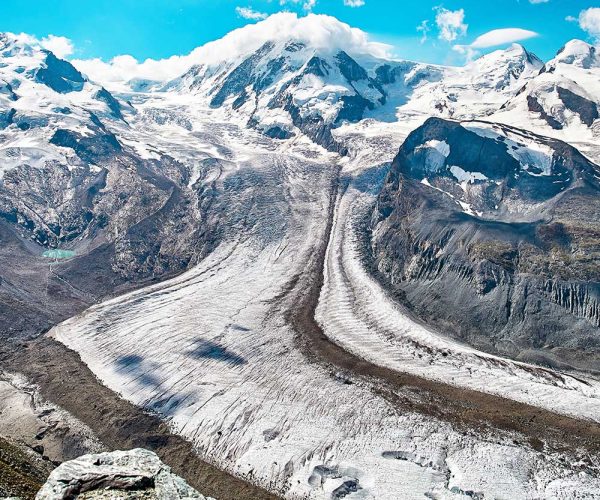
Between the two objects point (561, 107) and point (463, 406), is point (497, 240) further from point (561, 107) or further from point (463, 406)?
point (561, 107)

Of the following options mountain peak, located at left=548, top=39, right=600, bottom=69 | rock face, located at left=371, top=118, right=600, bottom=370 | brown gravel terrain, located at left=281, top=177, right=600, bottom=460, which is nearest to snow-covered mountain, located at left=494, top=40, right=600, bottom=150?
rock face, located at left=371, top=118, right=600, bottom=370

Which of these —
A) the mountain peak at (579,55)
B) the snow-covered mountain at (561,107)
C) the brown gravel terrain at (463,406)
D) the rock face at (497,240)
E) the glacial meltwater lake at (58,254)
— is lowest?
the brown gravel terrain at (463,406)

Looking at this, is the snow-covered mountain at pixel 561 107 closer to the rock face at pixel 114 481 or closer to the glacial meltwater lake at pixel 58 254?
the glacial meltwater lake at pixel 58 254

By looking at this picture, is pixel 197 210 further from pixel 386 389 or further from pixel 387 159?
pixel 386 389

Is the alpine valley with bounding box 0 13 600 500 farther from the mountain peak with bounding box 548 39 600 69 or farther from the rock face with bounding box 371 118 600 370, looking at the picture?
the mountain peak with bounding box 548 39 600 69

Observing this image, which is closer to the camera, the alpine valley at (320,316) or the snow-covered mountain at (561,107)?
the alpine valley at (320,316)

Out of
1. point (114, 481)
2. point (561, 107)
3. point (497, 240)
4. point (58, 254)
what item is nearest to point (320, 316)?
point (497, 240)

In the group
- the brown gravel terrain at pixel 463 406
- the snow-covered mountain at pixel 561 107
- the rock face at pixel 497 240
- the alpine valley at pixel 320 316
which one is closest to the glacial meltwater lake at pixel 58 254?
the alpine valley at pixel 320 316
